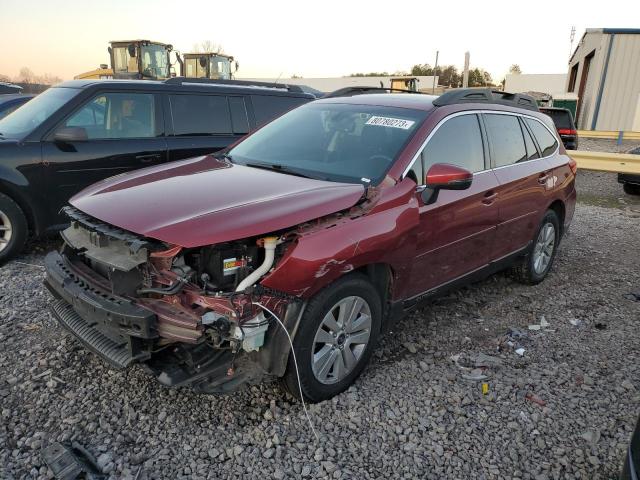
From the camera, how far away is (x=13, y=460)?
2652 mm

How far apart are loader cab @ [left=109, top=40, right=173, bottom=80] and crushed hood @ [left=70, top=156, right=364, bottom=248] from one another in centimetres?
1495

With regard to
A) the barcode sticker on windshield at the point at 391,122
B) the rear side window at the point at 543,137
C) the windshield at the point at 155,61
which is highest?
the windshield at the point at 155,61

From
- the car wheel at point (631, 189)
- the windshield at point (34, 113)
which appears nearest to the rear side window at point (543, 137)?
the windshield at point (34, 113)

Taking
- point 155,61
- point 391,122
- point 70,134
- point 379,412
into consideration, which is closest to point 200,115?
point 70,134

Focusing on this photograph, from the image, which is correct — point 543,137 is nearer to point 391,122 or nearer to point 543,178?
point 543,178

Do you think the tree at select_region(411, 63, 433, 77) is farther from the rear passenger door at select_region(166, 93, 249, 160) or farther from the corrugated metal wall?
the rear passenger door at select_region(166, 93, 249, 160)

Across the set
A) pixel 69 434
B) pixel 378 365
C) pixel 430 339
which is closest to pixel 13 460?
pixel 69 434

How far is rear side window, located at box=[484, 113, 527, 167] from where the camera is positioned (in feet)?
14.3

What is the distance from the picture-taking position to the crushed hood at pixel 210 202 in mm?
2625

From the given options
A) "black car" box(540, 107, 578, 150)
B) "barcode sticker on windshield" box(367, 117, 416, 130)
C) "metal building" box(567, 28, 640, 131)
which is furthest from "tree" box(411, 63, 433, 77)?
"barcode sticker on windshield" box(367, 117, 416, 130)

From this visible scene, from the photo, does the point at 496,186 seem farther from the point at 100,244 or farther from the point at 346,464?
the point at 100,244

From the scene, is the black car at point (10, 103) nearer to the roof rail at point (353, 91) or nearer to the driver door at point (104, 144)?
the driver door at point (104, 144)

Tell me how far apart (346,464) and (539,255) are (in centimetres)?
362

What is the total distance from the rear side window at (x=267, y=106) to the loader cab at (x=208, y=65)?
12.6 m
